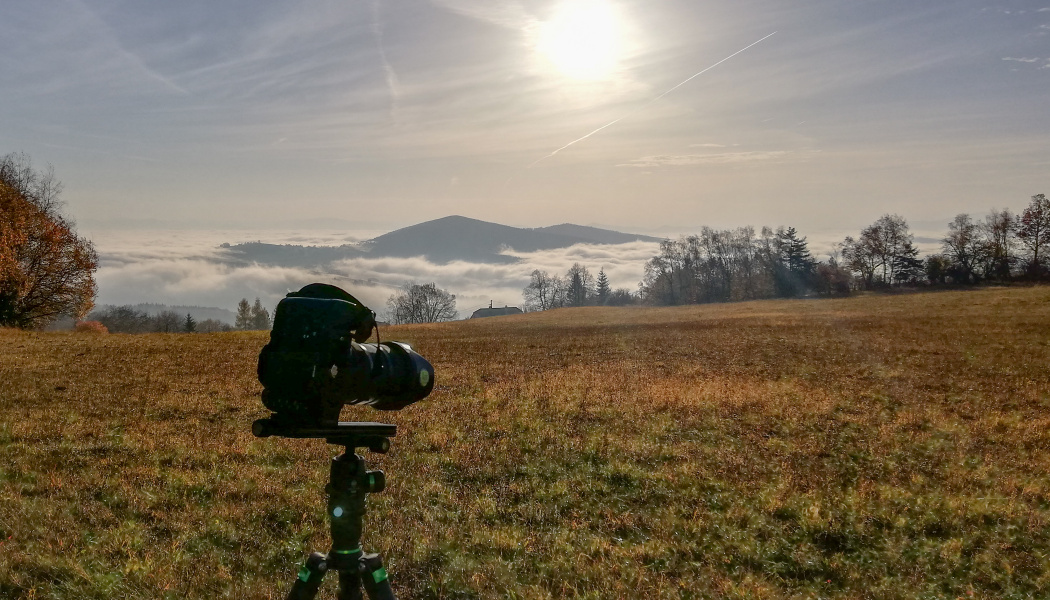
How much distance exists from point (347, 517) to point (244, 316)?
150602 mm

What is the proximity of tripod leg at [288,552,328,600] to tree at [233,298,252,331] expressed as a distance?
473ft

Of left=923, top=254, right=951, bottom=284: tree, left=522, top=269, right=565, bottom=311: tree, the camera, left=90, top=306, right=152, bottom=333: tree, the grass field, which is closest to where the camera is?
the camera

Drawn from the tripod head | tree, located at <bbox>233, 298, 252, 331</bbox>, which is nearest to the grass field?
the tripod head

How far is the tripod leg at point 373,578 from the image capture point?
10.2 ft

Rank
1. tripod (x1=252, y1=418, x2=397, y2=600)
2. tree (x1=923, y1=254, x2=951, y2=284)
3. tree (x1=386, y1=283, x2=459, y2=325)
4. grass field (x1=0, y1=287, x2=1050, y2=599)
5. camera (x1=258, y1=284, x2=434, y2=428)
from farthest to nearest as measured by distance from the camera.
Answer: tree (x1=386, y1=283, x2=459, y2=325), tree (x1=923, y1=254, x2=951, y2=284), grass field (x1=0, y1=287, x2=1050, y2=599), tripod (x1=252, y1=418, x2=397, y2=600), camera (x1=258, y1=284, x2=434, y2=428)

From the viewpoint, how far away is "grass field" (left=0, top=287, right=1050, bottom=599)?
6.09 metres

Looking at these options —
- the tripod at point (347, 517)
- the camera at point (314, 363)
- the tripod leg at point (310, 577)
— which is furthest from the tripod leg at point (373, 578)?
the camera at point (314, 363)

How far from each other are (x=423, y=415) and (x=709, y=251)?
110117 millimetres

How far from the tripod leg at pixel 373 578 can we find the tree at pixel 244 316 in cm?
14445

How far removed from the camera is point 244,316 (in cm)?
14100

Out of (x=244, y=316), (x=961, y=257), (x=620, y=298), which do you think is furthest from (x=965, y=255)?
(x=244, y=316)

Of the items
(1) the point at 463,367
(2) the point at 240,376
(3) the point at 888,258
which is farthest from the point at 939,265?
(2) the point at 240,376

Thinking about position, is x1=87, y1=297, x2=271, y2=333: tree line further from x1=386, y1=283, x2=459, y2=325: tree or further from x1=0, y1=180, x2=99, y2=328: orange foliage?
x1=0, y1=180, x2=99, y2=328: orange foliage

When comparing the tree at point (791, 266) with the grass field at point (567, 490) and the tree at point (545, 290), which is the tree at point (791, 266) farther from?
the grass field at point (567, 490)
